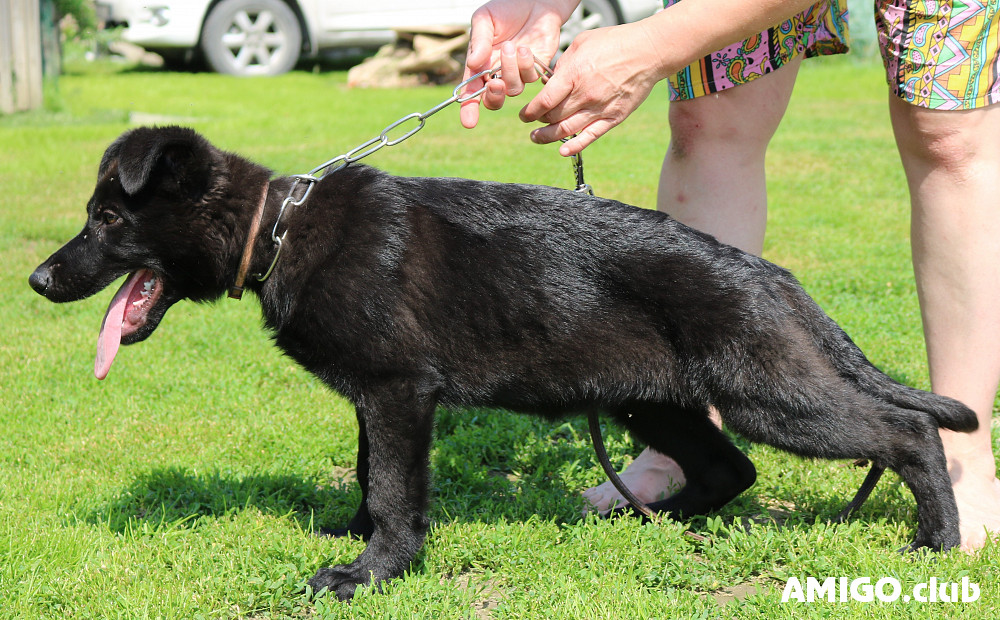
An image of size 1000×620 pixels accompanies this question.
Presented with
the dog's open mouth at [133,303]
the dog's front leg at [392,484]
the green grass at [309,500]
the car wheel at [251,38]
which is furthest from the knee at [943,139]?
the car wheel at [251,38]

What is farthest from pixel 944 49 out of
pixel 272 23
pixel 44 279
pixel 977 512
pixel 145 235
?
pixel 272 23

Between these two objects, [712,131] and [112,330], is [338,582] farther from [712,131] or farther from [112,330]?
[712,131]

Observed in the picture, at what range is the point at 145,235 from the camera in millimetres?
2648

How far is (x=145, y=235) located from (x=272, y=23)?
11.7m

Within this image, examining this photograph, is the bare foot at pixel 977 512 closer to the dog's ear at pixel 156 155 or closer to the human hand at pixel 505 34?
the human hand at pixel 505 34

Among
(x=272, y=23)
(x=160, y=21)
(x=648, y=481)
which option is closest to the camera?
(x=648, y=481)

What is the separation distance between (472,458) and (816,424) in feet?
4.47

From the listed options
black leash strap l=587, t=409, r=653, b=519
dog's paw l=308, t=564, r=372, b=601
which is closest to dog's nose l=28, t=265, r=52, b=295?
dog's paw l=308, t=564, r=372, b=601

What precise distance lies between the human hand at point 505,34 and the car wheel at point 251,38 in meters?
11.0

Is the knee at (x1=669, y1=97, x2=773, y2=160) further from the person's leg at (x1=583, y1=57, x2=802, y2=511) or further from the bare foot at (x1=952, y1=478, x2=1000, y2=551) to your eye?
the bare foot at (x1=952, y1=478, x2=1000, y2=551)

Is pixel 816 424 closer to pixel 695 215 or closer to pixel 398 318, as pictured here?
pixel 695 215

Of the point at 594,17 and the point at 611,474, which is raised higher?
the point at 594,17

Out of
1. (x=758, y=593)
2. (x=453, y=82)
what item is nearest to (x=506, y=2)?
(x=758, y=593)

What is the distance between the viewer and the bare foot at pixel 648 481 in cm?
320
